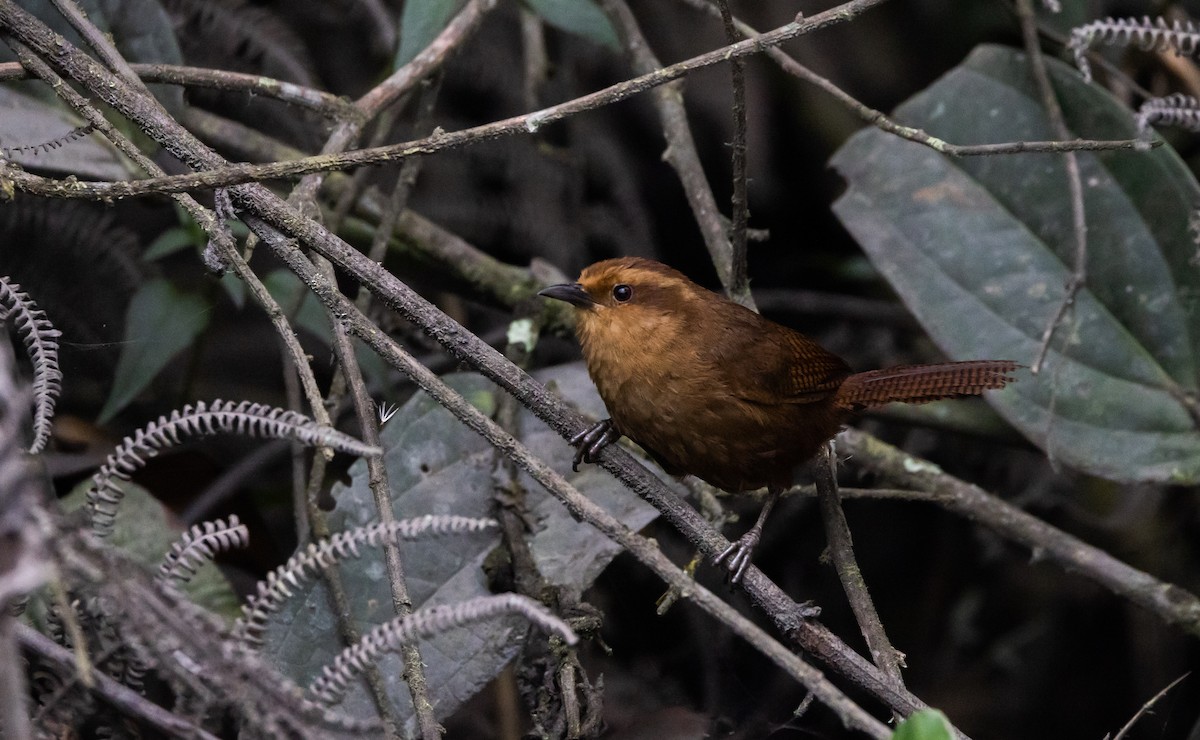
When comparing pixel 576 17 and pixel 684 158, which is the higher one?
pixel 576 17

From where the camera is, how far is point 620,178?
4312 millimetres

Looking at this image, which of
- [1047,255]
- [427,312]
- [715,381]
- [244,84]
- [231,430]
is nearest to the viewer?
[231,430]

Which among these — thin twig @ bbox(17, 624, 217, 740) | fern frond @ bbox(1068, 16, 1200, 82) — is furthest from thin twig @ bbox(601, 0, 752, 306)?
thin twig @ bbox(17, 624, 217, 740)

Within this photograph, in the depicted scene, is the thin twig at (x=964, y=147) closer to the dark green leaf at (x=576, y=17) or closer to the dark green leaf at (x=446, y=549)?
the dark green leaf at (x=576, y=17)

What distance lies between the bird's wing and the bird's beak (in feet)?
1.03

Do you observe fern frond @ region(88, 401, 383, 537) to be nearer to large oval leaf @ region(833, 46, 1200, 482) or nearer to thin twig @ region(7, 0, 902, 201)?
thin twig @ region(7, 0, 902, 201)

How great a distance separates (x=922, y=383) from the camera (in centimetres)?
277

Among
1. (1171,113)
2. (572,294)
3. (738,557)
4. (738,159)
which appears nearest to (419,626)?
(738,557)

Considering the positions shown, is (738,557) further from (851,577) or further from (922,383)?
(922,383)

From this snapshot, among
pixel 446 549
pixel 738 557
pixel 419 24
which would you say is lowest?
pixel 446 549

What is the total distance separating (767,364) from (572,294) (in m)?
0.53

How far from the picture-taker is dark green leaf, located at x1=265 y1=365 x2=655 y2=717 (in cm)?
235

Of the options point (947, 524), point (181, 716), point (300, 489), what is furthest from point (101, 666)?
point (947, 524)

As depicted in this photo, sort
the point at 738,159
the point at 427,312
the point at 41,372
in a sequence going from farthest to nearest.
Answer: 1. the point at 738,159
2. the point at 427,312
3. the point at 41,372
